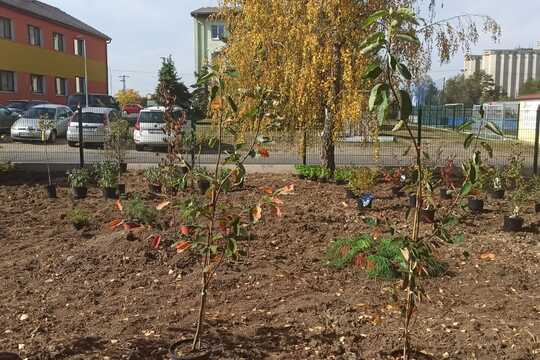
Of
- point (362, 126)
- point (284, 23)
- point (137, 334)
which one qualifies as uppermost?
point (284, 23)

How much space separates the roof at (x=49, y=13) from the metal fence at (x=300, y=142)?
18.7 metres

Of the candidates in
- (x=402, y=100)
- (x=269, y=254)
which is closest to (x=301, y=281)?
(x=269, y=254)

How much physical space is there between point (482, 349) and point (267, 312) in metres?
1.63

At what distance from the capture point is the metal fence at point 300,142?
1126cm

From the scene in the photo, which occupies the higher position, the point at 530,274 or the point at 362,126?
the point at 362,126

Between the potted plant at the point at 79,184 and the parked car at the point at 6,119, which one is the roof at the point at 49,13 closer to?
the parked car at the point at 6,119

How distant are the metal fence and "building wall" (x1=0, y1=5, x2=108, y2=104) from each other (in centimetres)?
1673

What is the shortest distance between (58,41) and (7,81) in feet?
25.3

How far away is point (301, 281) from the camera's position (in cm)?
517

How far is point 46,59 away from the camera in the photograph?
41.0 metres

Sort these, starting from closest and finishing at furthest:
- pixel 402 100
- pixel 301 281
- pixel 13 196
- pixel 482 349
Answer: pixel 402 100, pixel 482 349, pixel 301 281, pixel 13 196

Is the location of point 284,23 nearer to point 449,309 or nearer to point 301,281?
point 301,281

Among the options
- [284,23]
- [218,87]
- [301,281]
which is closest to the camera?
[218,87]

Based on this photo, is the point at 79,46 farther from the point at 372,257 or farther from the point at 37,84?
the point at 372,257
